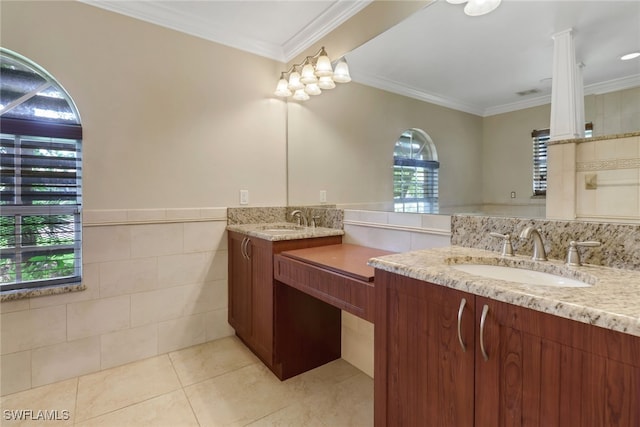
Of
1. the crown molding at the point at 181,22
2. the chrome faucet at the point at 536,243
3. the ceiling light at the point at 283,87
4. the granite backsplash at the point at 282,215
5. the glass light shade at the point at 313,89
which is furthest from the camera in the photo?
the ceiling light at the point at 283,87

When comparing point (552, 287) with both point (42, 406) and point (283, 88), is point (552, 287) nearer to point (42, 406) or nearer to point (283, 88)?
point (283, 88)

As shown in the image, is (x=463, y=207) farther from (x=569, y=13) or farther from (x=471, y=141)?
(x=569, y=13)

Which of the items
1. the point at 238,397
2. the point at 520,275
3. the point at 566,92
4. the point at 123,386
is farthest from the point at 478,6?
the point at 123,386

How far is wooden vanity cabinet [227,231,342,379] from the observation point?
1.87 metres

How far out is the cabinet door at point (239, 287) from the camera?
2.14 metres

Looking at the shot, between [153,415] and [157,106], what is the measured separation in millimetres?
1845

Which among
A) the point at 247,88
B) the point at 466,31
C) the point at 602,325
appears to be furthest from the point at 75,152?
the point at 602,325

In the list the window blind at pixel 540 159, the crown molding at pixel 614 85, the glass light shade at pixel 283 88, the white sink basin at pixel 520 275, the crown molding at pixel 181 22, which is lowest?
the white sink basin at pixel 520 275

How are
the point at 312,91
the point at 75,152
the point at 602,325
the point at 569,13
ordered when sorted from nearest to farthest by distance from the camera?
the point at 602,325 < the point at 569,13 < the point at 75,152 < the point at 312,91

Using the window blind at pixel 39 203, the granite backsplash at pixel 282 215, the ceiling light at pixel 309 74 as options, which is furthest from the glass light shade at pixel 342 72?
the window blind at pixel 39 203

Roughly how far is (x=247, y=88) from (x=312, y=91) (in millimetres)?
517

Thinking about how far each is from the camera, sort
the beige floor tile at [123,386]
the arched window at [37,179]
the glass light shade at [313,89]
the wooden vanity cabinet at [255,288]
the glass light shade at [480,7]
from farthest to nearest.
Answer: the glass light shade at [313,89]
the wooden vanity cabinet at [255,288]
the arched window at [37,179]
the beige floor tile at [123,386]
the glass light shade at [480,7]

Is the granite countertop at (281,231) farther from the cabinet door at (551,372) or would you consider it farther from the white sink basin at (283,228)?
the cabinet door at (551,372)

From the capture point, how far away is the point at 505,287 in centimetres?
82
